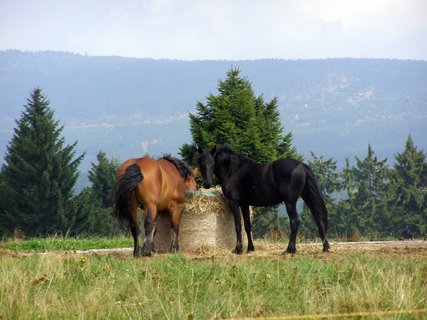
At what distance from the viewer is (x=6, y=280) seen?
29.5ft

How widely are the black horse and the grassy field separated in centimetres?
390

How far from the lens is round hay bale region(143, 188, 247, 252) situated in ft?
53.2

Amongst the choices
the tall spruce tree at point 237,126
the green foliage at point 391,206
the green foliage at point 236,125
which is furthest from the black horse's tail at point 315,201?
the green foliage at point 391,206

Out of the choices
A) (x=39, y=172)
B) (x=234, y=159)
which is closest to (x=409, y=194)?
(x=39, y=172)

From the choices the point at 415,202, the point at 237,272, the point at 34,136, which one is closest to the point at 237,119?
the point at 237,272

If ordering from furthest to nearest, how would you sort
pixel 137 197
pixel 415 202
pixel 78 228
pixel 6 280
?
pixel 415 202 → pixel 78 228 → pixel 137 197 → pixel 6 280

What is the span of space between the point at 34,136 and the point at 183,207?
46.0 metres

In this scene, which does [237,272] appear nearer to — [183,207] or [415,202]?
[183,207]

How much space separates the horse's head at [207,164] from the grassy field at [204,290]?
4441 millimetres

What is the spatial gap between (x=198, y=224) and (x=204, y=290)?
719cm

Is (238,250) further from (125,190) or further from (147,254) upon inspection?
(125,190)

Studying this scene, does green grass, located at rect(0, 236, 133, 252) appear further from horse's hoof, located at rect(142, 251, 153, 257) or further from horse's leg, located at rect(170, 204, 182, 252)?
horse's hoof, located at rect(142, 251, 153, 257)

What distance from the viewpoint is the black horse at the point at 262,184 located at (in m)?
15.1

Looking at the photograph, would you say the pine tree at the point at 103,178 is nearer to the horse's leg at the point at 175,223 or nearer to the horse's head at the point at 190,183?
the horse's head at the point at 190,183
